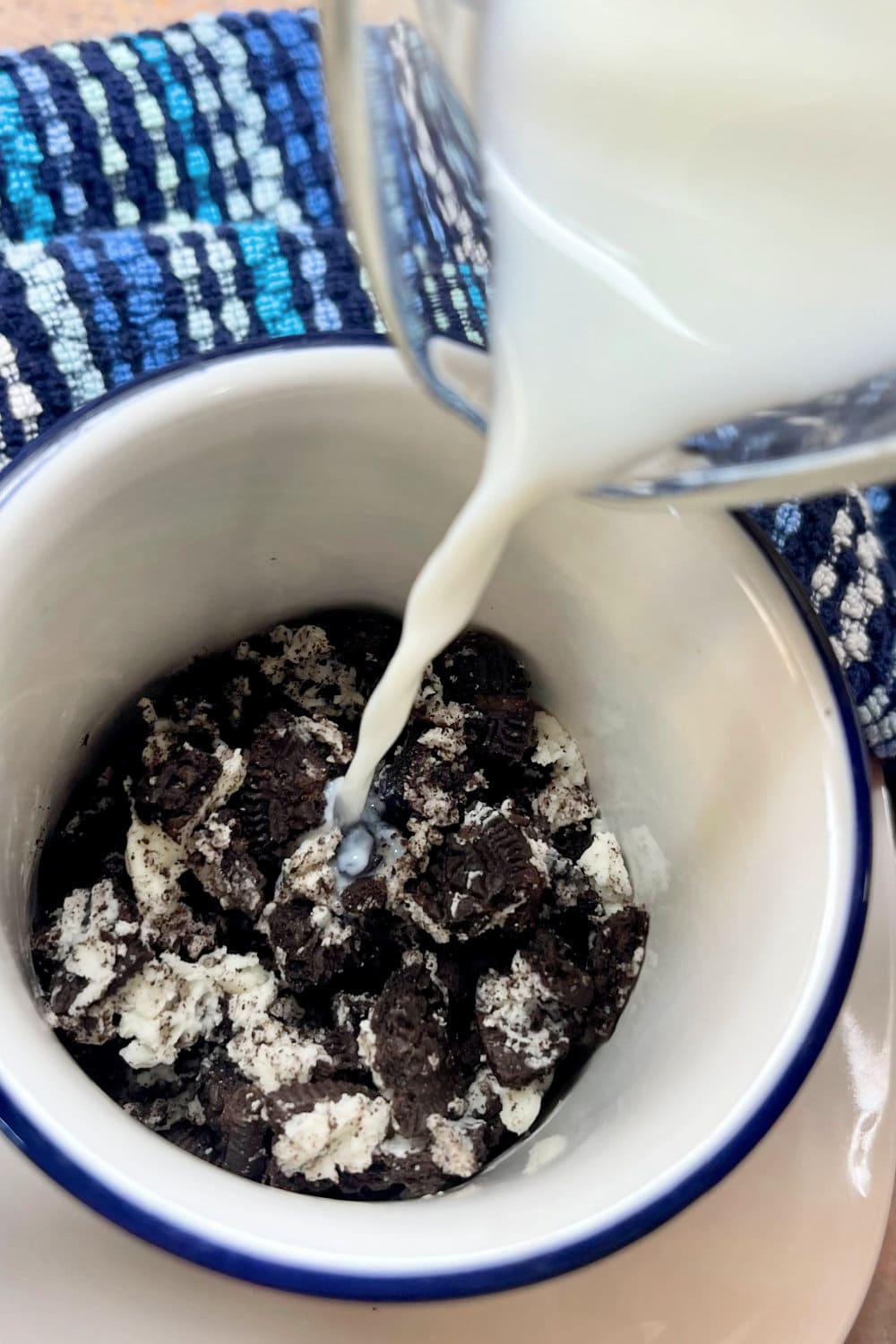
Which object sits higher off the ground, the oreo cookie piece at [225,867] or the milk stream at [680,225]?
the milk stream at [680,225]

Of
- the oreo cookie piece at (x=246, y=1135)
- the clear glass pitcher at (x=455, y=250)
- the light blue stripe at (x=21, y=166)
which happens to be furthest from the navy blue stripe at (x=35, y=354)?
the oreo cookie piece at (x=246, y=1135)

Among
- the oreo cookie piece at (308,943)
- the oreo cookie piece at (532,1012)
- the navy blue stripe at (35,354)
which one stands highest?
the navy blue stripe at (35,354)

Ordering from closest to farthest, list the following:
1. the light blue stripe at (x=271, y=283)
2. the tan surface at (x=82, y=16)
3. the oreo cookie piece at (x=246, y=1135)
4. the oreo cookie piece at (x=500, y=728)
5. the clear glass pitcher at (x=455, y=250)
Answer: the clear glass pitcher at (x=455, y=250)
the oreo cookie piece at (x=246, y=1135)
the oreo cookie piece at (x=500, y=728)
the light blue stripe at (x=271, y=283)
the tan surface at (x=82, y=16)

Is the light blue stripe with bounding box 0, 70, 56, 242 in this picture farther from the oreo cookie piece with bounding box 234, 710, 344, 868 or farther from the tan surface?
the oreo cookie piece with bounding box 234, 710, 344, 868

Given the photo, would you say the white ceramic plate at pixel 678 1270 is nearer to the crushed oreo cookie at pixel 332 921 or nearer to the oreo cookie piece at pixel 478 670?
the crushed oreo cookie at pixel 332 921

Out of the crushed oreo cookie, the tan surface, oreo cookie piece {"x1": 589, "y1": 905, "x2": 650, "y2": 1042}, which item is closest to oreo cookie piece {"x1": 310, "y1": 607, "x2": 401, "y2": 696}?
the crushed oreo cookie

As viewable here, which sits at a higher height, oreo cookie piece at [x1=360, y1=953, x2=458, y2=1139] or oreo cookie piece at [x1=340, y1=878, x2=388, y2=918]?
oreo cookie piece at [x1=340, y1=878, x2=388, y2=918]

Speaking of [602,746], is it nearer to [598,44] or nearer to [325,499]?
[325,499]
